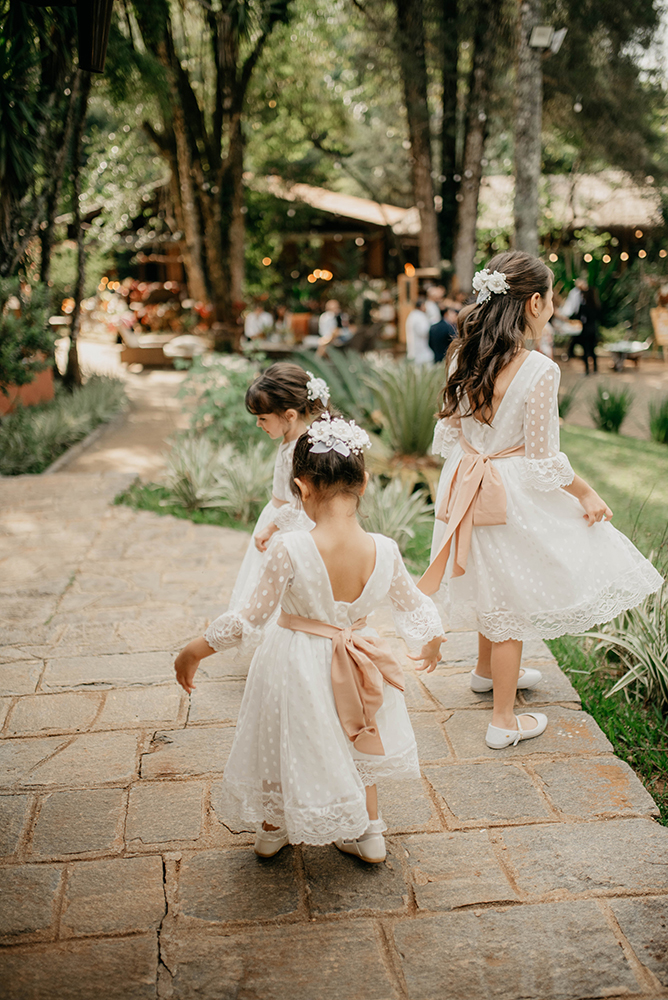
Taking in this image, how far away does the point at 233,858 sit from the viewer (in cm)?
232

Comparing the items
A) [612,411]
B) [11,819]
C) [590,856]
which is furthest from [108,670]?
[612,411]

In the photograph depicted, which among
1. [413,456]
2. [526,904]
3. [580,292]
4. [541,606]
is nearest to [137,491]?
[413,456]

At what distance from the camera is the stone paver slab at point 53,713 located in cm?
304

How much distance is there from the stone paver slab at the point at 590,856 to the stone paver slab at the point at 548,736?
0.41 metres

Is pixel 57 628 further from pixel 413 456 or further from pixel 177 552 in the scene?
pixel 413 456

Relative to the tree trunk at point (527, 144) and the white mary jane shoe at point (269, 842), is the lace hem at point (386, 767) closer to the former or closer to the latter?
the white mary jane shoe at point (269, 842)

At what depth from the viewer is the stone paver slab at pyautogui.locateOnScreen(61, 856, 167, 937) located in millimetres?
2064

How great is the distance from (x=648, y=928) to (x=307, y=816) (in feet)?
3.16

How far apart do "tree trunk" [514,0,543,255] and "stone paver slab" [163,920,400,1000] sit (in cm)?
999

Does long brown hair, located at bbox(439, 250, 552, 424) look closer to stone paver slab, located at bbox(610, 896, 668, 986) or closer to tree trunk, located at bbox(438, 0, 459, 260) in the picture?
stone paver slab, located at bbox(610, 896, 668, 986)

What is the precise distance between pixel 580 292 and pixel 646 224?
7.33 metres

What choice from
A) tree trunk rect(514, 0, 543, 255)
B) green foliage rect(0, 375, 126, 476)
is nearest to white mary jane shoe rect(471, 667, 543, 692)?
green foliage rect(0, 375, 126, 476)

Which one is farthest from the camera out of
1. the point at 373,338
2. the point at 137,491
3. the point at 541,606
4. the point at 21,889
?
the point at 373,338

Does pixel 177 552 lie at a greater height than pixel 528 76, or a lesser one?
lesser
